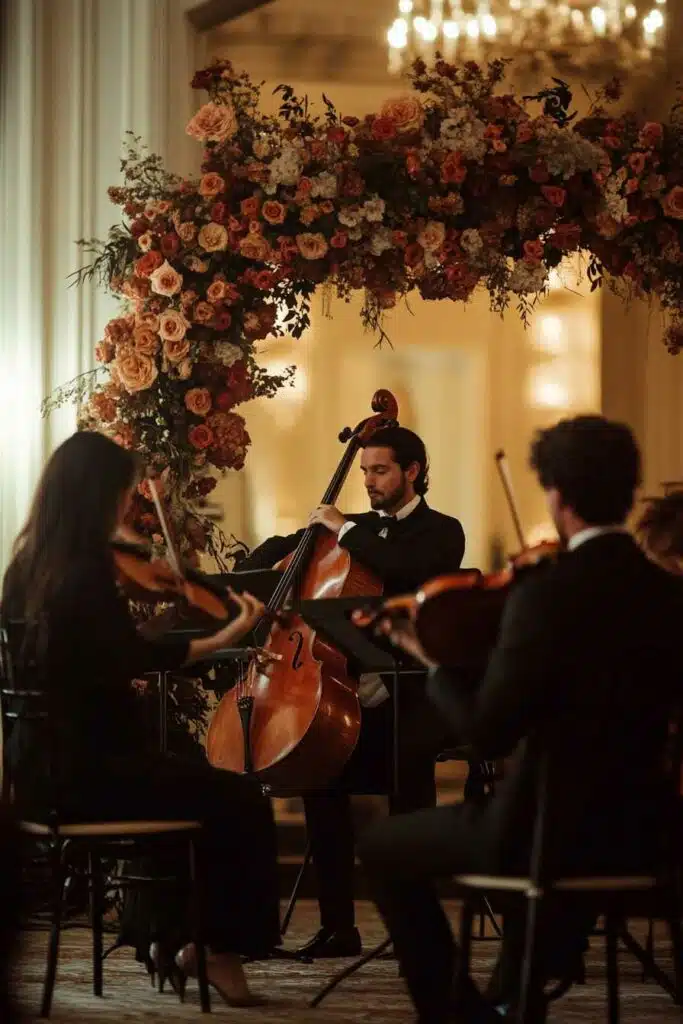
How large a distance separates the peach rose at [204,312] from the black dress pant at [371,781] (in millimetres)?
1333

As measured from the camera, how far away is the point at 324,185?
16.0 feet

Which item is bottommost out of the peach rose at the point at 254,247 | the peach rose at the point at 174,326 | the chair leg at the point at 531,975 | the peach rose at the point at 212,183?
A: the chair leg at the point at 531,975

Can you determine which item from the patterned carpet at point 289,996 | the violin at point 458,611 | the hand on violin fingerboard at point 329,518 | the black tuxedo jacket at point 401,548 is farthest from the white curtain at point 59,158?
the violin at point 458,611

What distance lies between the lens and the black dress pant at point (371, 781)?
4.39 m

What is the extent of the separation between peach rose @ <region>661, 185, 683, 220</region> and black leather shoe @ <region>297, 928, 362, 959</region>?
235 centimetres

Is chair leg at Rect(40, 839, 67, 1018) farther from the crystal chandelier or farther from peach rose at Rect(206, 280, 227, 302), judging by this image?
the crystal chandelier

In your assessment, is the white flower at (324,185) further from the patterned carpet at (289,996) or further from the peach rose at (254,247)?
the patterned carpet at (289,996)

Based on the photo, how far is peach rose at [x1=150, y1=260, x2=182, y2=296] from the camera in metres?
4.88

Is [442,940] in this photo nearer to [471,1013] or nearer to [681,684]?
A: [471,1013]

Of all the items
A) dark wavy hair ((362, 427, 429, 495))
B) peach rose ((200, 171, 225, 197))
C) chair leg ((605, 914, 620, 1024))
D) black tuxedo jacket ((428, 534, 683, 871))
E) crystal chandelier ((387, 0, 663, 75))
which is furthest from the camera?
crystal chandelier ((387, 0, 663, 75))

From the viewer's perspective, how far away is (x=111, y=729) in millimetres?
3439

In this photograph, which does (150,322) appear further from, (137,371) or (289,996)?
(289,996)

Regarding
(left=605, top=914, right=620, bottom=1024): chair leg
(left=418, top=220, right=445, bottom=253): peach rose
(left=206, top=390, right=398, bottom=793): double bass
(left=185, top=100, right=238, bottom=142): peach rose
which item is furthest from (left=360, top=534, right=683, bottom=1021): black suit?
(left=185, top=100, right=238, bottom=142): peach rose

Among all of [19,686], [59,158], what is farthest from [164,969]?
[59,158]
